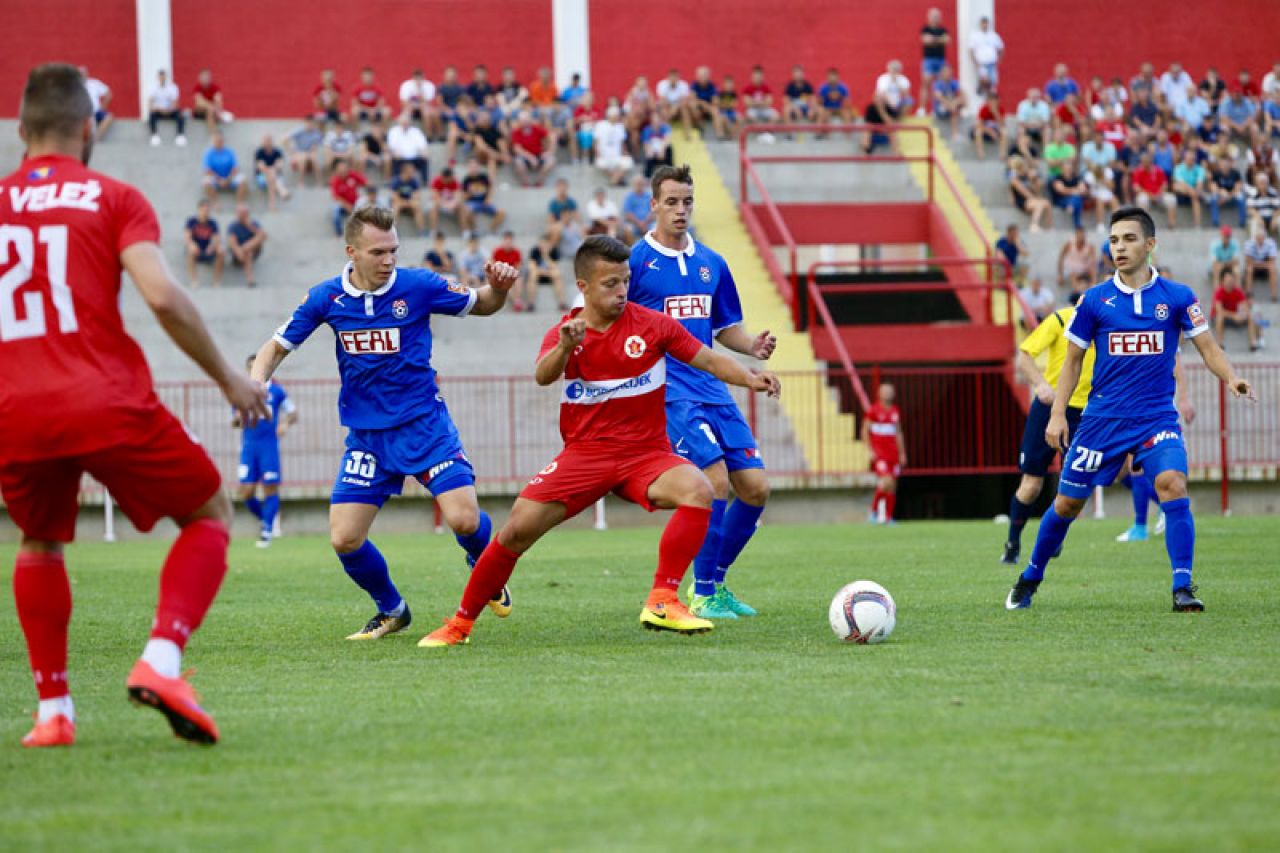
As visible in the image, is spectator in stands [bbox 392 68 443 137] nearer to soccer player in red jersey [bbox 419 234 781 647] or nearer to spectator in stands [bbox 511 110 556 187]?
spectator in stands [bbox 511 110 556 187]

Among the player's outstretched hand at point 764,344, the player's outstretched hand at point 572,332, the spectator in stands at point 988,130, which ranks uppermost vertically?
the spectator in stands at point 988,130

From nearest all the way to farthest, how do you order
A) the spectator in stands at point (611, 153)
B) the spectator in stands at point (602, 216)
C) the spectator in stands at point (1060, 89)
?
the spectator in stands at point (602, 216) → the spectator in stands at point (611, 153) → the spectator in stands at point (1060, 89)

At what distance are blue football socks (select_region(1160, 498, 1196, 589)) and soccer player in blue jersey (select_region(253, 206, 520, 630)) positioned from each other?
4.08m

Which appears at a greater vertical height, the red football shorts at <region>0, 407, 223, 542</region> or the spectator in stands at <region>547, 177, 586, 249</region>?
the spectator in stands at <region>547, 177, 586, 249</region>

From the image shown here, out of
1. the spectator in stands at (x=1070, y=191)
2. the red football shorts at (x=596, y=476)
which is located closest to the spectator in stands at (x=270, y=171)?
the spectator in stands at (x=1070, y=191)

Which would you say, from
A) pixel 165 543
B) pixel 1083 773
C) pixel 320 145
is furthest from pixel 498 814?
pixel 320 145

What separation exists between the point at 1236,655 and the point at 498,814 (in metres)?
4.46

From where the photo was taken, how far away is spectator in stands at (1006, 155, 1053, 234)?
32594mm

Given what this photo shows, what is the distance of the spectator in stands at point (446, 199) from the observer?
99.6ft

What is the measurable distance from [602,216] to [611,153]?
2720mm

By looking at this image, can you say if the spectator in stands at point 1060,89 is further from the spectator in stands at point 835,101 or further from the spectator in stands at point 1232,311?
the spectator in stands at point 1232,311

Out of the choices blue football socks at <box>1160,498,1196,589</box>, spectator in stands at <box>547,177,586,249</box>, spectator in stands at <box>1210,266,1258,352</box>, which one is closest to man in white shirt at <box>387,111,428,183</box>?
spectator in stands at <box>547,177,586,249</box>

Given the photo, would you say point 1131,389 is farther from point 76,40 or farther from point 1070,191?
point 76,40

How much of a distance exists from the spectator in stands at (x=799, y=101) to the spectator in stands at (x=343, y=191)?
29.9 feet
